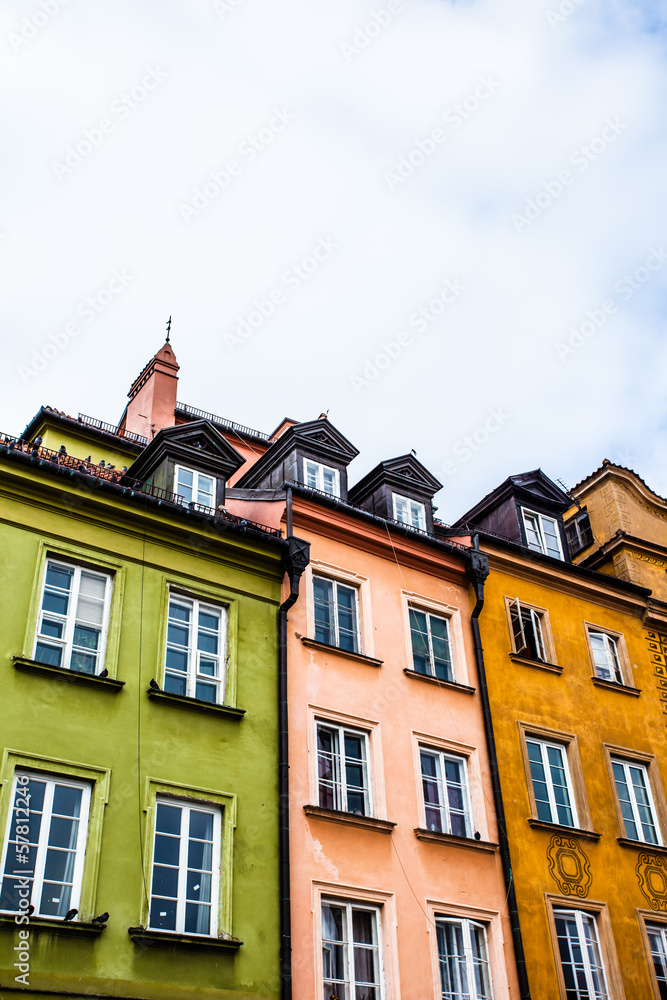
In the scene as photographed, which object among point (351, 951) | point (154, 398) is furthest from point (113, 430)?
point (351, 951)

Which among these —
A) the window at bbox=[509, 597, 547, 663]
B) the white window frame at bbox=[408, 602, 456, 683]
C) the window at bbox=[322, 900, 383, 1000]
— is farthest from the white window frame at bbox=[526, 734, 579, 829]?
the window at bbox=[322, 900, 383, 1000]

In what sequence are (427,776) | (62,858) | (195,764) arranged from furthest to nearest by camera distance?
(427,776) → (195,764) → (62,858)

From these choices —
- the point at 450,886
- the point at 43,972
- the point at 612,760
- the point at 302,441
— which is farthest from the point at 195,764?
the point at 612,760

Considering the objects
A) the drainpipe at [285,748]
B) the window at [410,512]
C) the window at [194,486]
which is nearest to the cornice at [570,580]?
the window at [410,512]

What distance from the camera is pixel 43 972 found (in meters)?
13.5

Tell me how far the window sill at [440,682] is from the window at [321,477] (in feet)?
14.8

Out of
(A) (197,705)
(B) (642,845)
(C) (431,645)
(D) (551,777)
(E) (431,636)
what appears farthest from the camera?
(E) (431,636)

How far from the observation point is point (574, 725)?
2248 centimetres

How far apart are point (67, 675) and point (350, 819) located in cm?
539

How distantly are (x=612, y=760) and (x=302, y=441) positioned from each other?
9457 millimetres

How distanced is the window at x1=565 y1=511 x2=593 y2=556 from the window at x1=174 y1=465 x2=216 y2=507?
11.9m

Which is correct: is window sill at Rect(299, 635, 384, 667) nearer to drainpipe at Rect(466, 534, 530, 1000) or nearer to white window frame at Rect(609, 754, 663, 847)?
drainpipe at Rect(466, 534, 530, 1000)

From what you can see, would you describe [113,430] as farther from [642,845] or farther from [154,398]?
[642,845]

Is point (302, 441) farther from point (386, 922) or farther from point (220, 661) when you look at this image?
point (386, 922)
